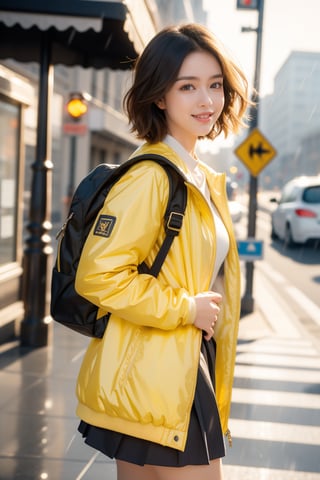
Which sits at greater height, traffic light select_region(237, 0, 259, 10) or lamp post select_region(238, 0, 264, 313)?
traffic light select_region(237, 0, 259, 10)

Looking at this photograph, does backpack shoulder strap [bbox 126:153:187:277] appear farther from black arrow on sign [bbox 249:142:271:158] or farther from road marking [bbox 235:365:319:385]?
black arrow on sign [bbox 249:142:271:158]

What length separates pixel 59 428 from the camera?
14.4 feet

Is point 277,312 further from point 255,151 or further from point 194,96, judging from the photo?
point 194,96

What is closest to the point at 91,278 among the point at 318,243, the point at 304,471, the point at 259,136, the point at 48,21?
the point at 304,471

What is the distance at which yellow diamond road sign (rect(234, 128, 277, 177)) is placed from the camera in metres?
9.40

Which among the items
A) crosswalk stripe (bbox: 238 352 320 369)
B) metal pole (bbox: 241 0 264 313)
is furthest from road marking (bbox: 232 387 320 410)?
metal pole (bbox: 241 0 264 313)

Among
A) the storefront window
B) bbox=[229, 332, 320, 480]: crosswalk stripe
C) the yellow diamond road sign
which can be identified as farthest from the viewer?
the yellow diamond road sign

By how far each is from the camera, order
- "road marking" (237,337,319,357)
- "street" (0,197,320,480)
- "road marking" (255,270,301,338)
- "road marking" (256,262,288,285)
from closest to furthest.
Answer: "street" (0,197,320,480), "road marking" (237,337,319,357), "road marking" (255,270,301,338), "road marking" (256,262,288,285)

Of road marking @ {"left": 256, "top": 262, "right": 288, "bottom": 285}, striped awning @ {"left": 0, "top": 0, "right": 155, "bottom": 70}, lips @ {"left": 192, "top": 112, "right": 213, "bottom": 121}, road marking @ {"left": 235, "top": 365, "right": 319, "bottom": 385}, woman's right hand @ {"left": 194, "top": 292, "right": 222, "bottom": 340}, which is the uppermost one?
striped awning @ {"left": 0, "top": 0, "right": 155, "bottom": 70}

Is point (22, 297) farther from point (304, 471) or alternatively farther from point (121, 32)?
point (304, 471)

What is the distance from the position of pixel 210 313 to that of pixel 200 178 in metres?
0.46

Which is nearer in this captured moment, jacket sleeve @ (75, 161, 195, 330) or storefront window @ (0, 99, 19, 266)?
jacket sleeve @ (75, 161, 195, 330)

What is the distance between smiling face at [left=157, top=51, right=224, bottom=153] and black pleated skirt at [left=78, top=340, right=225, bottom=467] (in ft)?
2.21

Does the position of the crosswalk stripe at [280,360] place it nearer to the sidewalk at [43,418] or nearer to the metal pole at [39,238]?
the sidewalk at [43,418]
